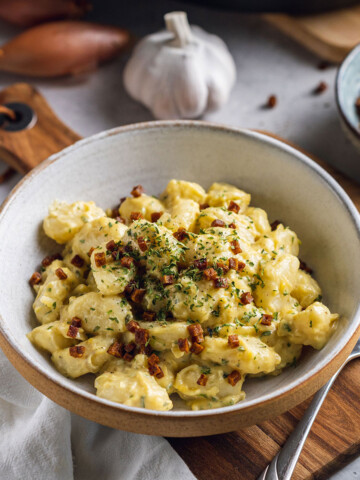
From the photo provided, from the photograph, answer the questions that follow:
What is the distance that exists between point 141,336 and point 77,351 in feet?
0.93

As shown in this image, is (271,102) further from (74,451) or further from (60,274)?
(74,451)

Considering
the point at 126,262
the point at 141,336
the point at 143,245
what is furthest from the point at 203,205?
the point at 141,336

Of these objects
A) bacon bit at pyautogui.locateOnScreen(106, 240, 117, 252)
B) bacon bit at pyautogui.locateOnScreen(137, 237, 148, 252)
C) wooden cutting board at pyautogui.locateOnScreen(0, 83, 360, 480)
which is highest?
bacon bit at pyautogui.locateOnScreen(137, 237, 148, 252)

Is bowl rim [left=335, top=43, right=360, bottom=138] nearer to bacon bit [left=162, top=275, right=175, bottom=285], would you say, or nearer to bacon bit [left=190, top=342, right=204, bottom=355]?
bacon bit [left=162, top=275, right=175, bottom=285]

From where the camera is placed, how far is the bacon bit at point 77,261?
112 inches

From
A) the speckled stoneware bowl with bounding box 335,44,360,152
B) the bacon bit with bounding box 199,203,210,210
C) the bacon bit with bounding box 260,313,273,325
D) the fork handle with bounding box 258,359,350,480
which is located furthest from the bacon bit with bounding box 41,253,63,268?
the speckled stoneware bowl with bounding box 335,44,360,152

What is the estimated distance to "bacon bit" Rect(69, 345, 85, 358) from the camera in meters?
2.47

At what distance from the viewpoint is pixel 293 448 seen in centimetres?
248

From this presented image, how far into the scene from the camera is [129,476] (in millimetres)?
2574

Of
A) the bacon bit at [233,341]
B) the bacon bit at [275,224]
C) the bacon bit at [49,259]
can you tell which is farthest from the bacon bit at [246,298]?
the bacon bit at [49,259]

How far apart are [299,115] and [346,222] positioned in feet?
6.35

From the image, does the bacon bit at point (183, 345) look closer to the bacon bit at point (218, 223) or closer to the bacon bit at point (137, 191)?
the bacon bit at point (218, 223)

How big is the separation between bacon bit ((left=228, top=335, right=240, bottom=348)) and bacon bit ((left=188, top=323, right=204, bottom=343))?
12 centimetres

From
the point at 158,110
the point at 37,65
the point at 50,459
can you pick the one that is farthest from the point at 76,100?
the point at 50,459
